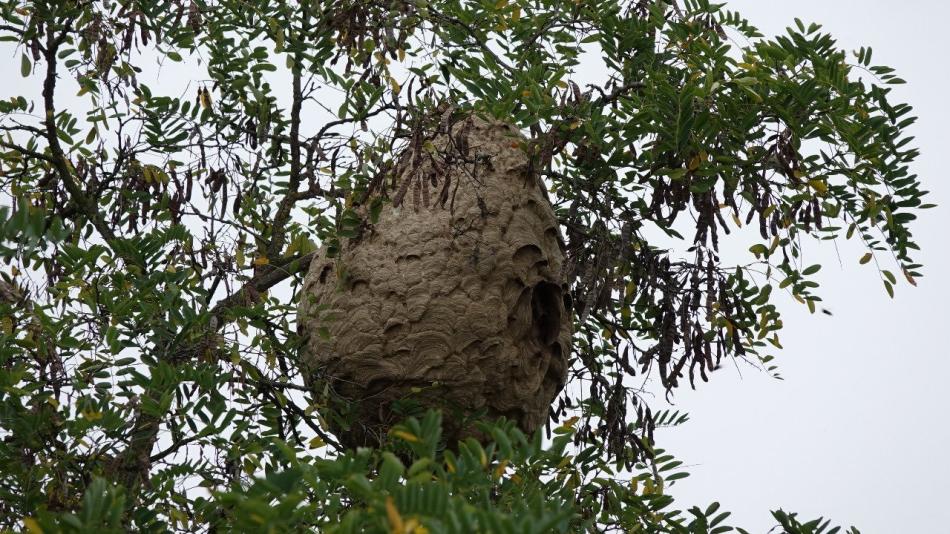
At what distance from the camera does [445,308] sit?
14.2ft

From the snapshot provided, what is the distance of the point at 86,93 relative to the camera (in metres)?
5.71

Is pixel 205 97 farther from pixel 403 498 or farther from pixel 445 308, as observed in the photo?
pixel 403 498

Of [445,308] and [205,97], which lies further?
[205,97]

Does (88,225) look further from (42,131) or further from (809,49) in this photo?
(809,49)

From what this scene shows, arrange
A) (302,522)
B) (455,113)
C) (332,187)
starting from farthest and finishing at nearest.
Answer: (332,187) → (455,113) → (302,522)

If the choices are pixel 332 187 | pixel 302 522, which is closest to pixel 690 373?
pixel 332 187

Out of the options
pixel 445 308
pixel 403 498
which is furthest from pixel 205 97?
pixel 403 498

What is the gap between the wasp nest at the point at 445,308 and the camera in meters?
4.32

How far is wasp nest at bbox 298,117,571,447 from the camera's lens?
432cm

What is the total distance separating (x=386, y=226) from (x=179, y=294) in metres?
0.87

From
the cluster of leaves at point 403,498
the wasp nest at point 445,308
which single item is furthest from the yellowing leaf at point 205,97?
the cluster of leaves at point 403,498

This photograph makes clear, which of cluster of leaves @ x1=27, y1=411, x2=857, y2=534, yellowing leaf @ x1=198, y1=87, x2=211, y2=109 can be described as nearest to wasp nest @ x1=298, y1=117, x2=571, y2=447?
cluster of leaves @ x1=27, y1=411, x2=857, y2=534

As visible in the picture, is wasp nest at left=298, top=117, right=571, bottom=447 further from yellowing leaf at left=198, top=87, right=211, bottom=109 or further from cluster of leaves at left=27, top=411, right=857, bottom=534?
yellowing leaf at left=198, top=87, right=211, bottom=109

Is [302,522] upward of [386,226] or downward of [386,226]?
downward
